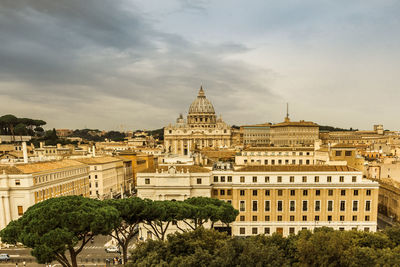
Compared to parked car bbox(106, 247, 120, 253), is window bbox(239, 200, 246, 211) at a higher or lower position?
higher

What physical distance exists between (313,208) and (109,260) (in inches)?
1196

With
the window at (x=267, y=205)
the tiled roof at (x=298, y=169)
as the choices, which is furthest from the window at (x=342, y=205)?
the window at (x=267, y=205)

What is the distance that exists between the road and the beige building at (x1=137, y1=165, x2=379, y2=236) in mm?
10543

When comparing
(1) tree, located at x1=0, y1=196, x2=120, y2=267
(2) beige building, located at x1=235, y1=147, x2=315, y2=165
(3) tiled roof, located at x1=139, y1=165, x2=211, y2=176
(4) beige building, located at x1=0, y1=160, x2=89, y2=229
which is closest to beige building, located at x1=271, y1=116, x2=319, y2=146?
(2) beige building, located at x1=235, y1=147, x2=315, y2=165

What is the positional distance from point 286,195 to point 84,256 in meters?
30.8

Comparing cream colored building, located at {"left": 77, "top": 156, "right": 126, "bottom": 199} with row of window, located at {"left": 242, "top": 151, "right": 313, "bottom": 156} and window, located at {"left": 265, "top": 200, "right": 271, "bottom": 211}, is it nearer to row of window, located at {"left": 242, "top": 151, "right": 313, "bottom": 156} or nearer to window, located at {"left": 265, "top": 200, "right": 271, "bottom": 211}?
row of window, located at {"left": 242, "top": 151, "right": 313, "bottom": 156}

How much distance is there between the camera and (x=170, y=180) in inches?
1879

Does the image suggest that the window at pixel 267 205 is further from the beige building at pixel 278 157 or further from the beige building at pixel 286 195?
the beige building at pixel 278 157

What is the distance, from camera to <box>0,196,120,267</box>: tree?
84.1 feet

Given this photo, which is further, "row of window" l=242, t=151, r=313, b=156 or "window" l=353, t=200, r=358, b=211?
"row of window" l=242, t=151, r=313, b=156

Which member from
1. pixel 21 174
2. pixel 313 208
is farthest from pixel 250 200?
pixel 21 174

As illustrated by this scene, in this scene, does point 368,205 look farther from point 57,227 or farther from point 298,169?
point 57,227

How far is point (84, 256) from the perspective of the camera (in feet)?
144

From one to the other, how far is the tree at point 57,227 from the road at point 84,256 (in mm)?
14741
